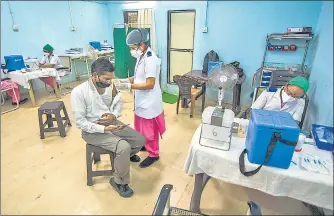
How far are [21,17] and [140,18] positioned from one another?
2.20m

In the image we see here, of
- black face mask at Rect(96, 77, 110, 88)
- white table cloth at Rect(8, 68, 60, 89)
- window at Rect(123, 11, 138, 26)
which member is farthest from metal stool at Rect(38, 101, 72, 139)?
window at Rect(123, 11, 138, 26)

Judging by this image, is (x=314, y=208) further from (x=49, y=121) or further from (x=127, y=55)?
(x=127, y=55)

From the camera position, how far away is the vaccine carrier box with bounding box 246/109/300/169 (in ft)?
2.90

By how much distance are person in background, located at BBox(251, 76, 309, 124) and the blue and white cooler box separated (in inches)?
28.7

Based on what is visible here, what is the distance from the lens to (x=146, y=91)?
1.79m

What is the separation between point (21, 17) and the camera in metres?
3.13

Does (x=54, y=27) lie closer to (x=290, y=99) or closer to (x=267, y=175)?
(x=290, y=99)

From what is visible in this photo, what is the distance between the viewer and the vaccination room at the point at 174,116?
3.16 feet

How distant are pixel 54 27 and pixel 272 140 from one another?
437cm

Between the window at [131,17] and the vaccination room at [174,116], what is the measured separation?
9 cm

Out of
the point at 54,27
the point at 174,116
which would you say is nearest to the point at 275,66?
the point at 174,116

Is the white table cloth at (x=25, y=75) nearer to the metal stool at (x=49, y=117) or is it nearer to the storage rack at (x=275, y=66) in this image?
the metal stool at (x=49, y=117)

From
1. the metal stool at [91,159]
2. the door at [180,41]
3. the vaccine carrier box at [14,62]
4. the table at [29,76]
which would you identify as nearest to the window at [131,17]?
the door at [180,41]


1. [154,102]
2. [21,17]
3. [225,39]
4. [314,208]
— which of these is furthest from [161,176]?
[21,17]
